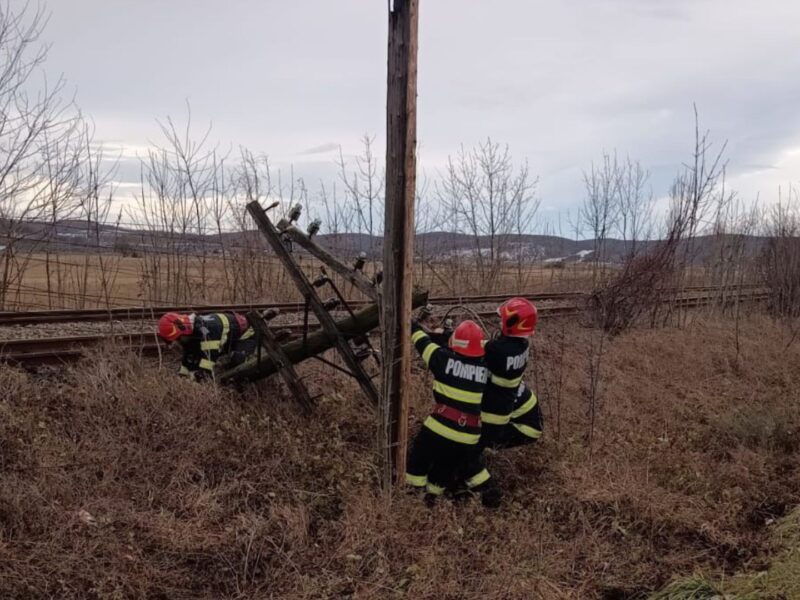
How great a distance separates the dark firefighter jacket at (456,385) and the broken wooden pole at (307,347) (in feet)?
3.18

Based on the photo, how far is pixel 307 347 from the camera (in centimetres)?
624

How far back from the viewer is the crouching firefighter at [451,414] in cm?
502

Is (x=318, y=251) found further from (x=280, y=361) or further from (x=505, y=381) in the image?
(x=505, y=381)

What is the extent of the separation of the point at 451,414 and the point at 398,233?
1537 millimetres

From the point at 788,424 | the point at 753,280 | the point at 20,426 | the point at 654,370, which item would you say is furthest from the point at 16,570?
the point at 753,280

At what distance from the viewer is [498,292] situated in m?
18.6

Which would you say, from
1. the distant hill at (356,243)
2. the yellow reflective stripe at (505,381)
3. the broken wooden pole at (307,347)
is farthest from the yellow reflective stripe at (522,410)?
the distant hill at (356,243)

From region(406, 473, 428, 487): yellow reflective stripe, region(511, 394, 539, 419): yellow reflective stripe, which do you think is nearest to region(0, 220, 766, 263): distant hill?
region(511, 394, 539, 419): yellow reflective stripe

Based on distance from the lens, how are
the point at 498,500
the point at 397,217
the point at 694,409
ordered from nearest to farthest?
the point at 397,217 → the point at 498,500 → the point at 694,409

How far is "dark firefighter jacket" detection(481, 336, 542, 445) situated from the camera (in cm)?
526

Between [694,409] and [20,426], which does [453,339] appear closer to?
[20,426]

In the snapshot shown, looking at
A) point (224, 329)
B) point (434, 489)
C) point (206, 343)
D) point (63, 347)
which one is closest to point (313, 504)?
point (434, 489)

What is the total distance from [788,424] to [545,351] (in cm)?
338

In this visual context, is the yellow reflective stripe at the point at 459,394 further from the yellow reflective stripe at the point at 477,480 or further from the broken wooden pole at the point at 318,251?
the broken wooden pole at the point at 318,251
